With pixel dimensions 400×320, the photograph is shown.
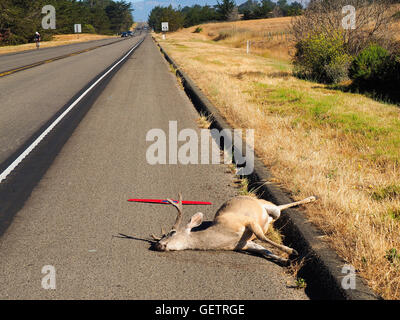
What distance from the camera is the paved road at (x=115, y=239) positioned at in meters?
3.69

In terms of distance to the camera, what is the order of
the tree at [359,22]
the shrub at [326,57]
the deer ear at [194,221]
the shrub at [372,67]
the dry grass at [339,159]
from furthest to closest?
the tree at [359,22]
the shrub at [326,57]
the shrub at [372,67]
the deer ear at [194,221]
the dry grass at [339,159]

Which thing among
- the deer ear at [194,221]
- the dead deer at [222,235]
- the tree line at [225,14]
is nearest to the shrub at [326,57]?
the dead deer at [222,235]

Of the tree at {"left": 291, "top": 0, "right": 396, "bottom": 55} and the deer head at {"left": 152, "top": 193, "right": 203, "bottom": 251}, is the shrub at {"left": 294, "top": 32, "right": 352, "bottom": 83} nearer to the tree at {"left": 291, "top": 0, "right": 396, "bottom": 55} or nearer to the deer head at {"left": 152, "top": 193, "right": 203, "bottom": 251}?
the tree at {"left": 291, "top": 0, "right": 396, "bottom": 55}

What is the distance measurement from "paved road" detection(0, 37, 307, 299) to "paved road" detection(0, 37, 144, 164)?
65.1 inches

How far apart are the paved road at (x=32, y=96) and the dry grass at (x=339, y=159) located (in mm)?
4552

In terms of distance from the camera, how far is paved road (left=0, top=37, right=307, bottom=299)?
145 inches

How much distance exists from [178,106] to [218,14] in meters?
128

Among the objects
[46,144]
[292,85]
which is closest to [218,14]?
[292,85]

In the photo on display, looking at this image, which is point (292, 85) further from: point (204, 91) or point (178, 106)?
point (178, 106)

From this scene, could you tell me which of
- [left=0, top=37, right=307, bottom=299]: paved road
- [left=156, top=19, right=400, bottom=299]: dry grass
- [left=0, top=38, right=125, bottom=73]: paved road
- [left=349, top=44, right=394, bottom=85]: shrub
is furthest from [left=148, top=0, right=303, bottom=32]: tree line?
[left=0, top=37, right=307, bottom=299]: paved road

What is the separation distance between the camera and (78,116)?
37.2 ft

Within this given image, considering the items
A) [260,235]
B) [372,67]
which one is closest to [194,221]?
[260,235]

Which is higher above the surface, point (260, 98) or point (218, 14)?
point (218, 14)

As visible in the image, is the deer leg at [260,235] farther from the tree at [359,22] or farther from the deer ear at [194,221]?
the tree at [359,22]
